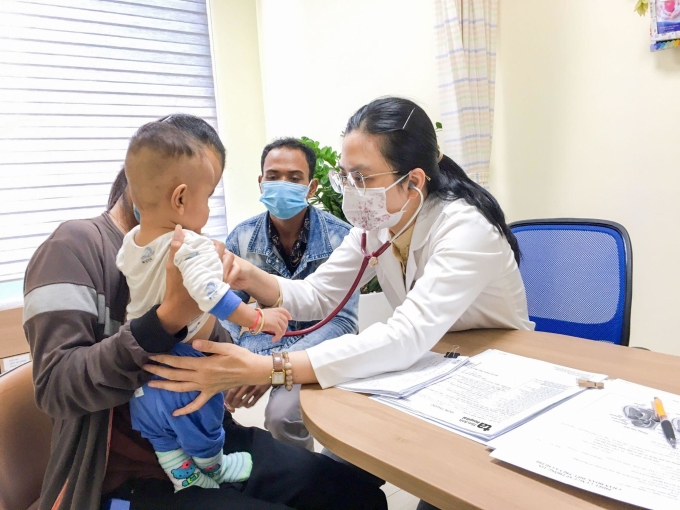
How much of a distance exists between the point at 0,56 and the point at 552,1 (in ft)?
9.71

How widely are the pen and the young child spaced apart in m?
0.71

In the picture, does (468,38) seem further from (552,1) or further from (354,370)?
(354,370)

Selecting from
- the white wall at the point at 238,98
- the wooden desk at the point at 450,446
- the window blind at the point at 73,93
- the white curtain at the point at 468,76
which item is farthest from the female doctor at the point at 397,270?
the white wall at the point at 238,98

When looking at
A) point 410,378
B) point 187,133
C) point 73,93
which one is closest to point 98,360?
point 187,133

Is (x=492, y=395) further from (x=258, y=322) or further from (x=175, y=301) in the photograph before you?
(x=175, y=301)

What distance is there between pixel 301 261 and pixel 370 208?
725 millimetres

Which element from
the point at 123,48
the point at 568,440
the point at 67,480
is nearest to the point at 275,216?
the point at 67,480

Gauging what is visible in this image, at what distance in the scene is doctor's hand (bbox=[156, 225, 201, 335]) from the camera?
858mm

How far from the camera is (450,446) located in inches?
29.4

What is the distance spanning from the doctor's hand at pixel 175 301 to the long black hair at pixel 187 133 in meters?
0.23

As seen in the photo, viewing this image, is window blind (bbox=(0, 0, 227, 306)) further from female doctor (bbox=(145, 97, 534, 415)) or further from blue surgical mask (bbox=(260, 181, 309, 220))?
female doctor (bbox=(145, 97, 534, 415))

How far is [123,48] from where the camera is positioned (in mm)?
3164

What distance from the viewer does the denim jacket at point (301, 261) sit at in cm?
188

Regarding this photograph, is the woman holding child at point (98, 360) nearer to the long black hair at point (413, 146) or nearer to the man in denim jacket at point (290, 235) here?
the long black hair at point (413, 146)
